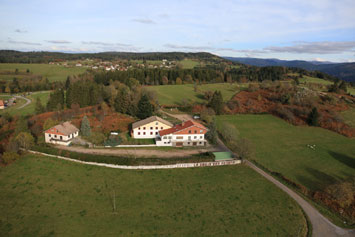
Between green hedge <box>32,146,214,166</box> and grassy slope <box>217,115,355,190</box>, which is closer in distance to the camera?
green hedge <box>32,146,214,166</box>

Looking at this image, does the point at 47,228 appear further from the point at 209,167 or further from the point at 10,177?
the point at 209,167

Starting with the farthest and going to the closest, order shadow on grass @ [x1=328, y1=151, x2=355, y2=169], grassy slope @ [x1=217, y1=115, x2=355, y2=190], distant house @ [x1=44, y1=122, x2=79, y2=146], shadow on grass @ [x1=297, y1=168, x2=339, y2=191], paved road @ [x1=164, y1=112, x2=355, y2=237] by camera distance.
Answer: distant house @ [x1=44, y1=122, x2=79, y2=146] → shadow on grass @ [x1=328, y1=151, x2=355, y2=169] → grassy slope @ [x1=217, y1=115, x2=355, y2=190] → shadow on grass @ [x1=297, y1=168, x2=339, y2=191] → paved road @ [x1=164, y1=112, x2=355, y2=237]

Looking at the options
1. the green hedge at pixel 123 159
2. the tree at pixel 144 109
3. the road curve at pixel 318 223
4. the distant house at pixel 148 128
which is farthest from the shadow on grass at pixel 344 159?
the tree at pixel 144 109

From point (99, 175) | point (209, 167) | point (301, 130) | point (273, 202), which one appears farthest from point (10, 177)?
point (301, 130)

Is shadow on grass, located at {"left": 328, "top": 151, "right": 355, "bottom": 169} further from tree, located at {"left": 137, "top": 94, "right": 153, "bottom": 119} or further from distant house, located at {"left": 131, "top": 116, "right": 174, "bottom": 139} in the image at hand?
tree, located at {"left": 137, "top": 94, "right": 153, "bottom": 119}

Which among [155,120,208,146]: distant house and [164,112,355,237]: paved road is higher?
[155,120,208,146]: distant house

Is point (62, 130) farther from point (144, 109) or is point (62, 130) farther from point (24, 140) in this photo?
point (144, 109)

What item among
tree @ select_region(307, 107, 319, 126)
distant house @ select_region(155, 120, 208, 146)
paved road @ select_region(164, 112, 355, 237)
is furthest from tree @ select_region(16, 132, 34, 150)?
tree @ select_region(307, 107, 319, 126)
